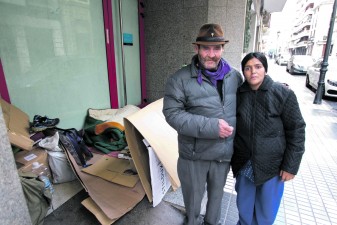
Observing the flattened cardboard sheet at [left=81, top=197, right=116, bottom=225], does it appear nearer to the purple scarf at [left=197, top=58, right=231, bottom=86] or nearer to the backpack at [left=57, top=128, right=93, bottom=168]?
the backpack at [left=57, top=128, right=93, bottom=168]

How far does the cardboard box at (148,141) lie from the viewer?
2.25 m

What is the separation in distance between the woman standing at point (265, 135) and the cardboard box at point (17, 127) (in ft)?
6.72

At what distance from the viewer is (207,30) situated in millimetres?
1521

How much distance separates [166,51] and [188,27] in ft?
2.25

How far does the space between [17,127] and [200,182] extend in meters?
2.02

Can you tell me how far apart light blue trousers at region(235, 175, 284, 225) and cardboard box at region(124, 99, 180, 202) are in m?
0.82

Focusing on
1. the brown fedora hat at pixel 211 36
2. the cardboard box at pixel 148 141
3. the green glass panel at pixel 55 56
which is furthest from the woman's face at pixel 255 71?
the green glass panel at pixel 55 56

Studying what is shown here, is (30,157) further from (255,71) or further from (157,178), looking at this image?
(255,71)

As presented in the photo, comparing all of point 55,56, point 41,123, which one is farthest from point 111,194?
point 55,56

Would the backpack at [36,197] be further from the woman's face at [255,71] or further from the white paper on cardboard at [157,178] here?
the woman's face at [255,71]

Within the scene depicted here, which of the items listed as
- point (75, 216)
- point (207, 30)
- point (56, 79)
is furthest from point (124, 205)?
point (56, 79)

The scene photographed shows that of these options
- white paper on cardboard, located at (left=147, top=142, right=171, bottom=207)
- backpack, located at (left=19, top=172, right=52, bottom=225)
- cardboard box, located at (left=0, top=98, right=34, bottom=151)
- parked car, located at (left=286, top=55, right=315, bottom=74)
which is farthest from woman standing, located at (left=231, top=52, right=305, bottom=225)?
parked car, located at (left=286, top=55, right=315, bottom=74)

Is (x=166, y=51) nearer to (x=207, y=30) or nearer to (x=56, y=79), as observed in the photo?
(x=56, y=79)

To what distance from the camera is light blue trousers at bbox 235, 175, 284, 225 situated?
1673 millimetres
